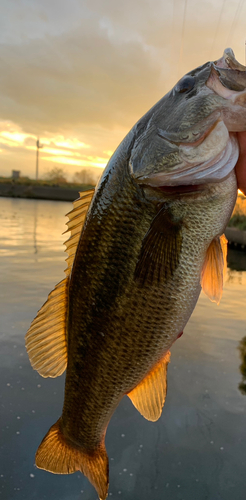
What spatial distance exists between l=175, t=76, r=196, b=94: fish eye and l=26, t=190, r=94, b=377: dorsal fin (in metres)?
0.69

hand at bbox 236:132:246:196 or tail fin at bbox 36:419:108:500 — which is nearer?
hand at bbox 236:132:246:196

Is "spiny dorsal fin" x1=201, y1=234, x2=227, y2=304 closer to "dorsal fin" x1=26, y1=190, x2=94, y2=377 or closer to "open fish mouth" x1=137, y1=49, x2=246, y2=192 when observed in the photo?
"open fish mouth" x1=137, y1=49, x2=246, y2=192

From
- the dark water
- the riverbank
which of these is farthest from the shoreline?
the dark water

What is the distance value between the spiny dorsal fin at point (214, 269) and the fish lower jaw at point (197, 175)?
0.30 meters

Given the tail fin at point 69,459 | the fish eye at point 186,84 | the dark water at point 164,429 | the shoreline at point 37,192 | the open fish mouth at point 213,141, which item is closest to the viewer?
the open fish mouth at point 213,141

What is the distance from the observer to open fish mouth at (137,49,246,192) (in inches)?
59.1

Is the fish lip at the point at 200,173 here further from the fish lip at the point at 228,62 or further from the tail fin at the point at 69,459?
the tail fin at the point at 69,459

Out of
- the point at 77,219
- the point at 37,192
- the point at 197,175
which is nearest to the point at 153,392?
the point at 77,219

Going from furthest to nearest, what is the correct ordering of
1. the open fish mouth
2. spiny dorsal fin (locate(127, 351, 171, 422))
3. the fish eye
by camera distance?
spiny dorsal fin (locate(127, 351, 171, 422)), the fish eye, the open fish mouth

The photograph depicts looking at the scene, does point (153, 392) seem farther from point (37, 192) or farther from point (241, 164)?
point (37, 192)

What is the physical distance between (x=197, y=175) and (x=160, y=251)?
378 millimetres

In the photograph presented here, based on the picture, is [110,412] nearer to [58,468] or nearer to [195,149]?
[58,468]

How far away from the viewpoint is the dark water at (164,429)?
10.7 feet

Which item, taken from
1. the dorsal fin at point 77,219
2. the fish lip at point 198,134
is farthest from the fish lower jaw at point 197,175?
the dorsal fin at point 77,219
